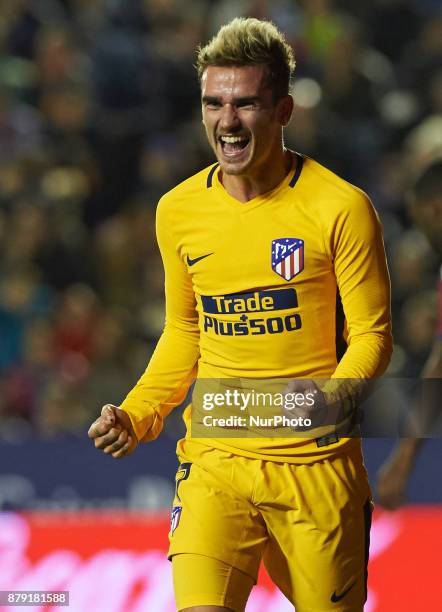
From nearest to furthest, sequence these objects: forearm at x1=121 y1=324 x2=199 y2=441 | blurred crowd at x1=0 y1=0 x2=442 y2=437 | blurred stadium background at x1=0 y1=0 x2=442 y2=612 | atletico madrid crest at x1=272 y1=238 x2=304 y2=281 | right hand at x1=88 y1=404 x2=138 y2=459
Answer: right hand at x1=88 y1=404 x2=138 y2=459 < atletico madrid crest at x1=272 y1=238 x2=304 y2=281 < forearm at x1=121 y1=324 x2=199 y2=441 < blurred stadium background at x1=0 y1=0 x2=442 y2=612 < blurred crowd at x1=0 y1=0 x2=442 y2=437

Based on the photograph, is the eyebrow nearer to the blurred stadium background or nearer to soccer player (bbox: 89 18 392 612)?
soccer player (bbox: 89 18 392 612)

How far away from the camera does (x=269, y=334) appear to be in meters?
3.29

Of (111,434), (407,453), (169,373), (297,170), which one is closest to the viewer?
(111,434)

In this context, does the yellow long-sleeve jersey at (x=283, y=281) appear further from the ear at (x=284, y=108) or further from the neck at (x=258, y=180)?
the ear at (x=284, y=108)

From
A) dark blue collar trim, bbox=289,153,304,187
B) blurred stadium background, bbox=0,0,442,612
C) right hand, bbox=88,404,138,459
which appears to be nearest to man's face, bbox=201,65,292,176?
dark blue collar trim, bbox=289,153,304,187

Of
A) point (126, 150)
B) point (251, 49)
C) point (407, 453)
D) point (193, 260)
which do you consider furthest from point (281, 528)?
point (126, 150)

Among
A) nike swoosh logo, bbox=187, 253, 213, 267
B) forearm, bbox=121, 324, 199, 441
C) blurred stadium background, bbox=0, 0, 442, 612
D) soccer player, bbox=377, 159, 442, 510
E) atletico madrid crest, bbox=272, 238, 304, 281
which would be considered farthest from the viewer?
blurred stadium background, bbox=0, 0, 442, 612

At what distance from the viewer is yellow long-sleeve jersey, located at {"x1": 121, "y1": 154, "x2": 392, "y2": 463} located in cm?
320

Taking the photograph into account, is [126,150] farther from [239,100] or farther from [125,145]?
[239,100]

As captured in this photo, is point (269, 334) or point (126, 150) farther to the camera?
point (126, 150)

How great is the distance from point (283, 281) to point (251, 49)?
0.60 m

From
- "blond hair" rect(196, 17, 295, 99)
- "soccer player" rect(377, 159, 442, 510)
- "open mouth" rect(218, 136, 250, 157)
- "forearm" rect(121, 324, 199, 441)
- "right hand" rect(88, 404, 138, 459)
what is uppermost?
"blond hair" rect(196, 17, 295, 99)

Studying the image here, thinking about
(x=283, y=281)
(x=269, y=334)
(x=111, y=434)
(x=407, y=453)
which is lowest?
(x=407, y=453)

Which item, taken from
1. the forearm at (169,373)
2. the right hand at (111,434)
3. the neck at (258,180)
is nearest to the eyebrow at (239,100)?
the neck at (258,180)
